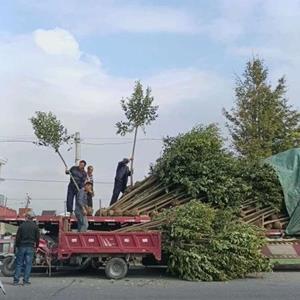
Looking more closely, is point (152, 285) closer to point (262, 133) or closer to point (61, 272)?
point (61, 272)

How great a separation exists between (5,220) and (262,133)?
57.0ft

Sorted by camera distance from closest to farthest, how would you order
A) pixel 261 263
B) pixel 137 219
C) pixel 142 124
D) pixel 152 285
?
pixel 152 285 → pixel 261 263 → pixel 137 219 → pixel 142 124

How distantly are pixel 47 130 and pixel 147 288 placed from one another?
8.18m

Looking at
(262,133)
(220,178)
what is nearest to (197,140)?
(220,178)

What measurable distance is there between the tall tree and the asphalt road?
15.2 metres

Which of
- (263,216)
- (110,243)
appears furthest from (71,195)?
(263,216)

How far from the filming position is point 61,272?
18078mm

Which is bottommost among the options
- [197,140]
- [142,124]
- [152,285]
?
[152,285]

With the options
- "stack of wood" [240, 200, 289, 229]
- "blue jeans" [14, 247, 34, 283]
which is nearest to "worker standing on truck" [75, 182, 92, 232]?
"blue jeans" [14, 247, 34, 283]

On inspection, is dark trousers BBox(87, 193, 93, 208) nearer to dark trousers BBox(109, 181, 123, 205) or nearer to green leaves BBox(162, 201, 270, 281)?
dark trousers BBox(109, 181, 123, 205)

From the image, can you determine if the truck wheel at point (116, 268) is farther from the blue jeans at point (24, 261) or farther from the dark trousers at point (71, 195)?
the dark trousers at point (71, 195)

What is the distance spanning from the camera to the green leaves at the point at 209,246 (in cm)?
1584

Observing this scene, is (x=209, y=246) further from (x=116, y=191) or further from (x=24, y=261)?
(x=24, y=261)

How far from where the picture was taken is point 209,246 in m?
16.1
